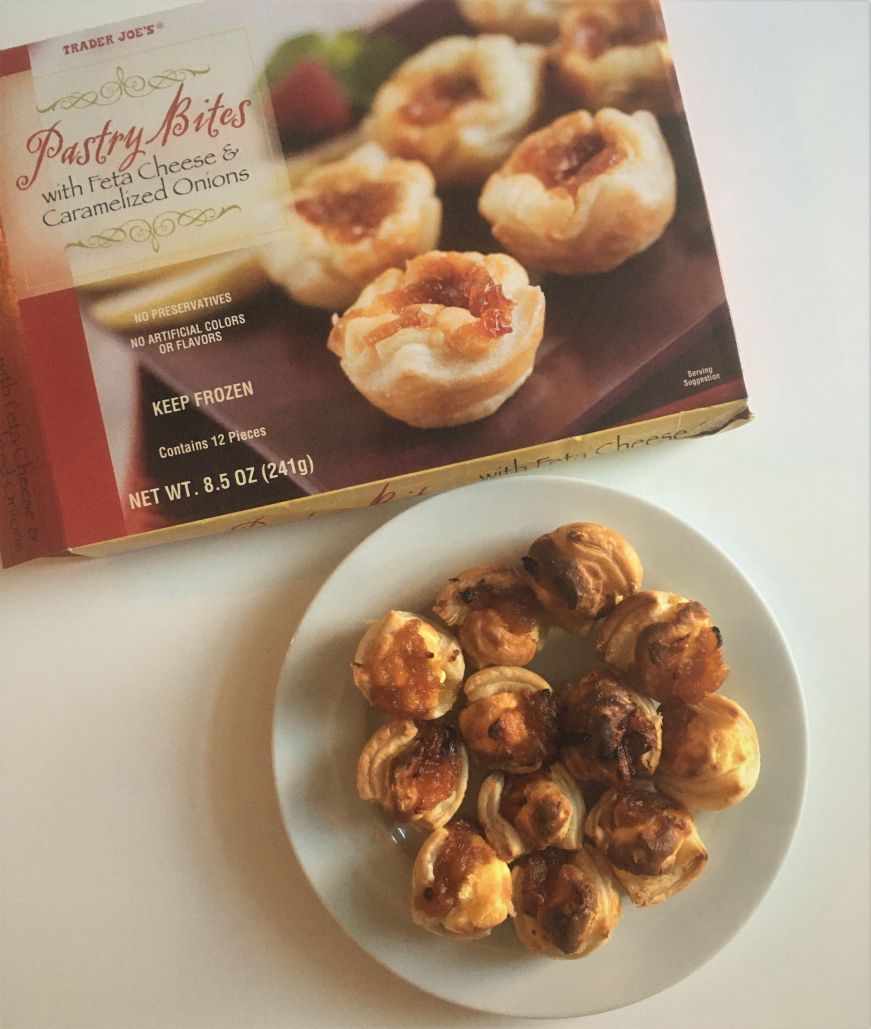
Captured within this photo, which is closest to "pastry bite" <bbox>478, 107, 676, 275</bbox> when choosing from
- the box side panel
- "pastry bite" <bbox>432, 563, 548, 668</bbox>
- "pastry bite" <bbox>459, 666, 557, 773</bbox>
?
"pastry bite" <bbox>432, 563, 548, 668</bbox>

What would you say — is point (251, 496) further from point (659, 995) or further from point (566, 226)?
point (659, 995)

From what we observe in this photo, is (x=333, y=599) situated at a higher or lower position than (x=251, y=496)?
lower

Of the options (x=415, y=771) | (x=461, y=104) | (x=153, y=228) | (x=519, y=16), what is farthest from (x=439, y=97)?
(x=415, y=771)

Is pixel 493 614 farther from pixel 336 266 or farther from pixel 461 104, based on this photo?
pixel 461 104

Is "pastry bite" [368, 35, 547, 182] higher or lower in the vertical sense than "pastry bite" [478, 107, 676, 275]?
higher

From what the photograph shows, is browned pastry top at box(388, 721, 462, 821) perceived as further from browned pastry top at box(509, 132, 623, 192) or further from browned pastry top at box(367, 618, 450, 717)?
browned pastry top at box(509, 132, 623, 192)

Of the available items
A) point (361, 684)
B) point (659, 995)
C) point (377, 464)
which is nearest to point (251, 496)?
point (377, 464)
